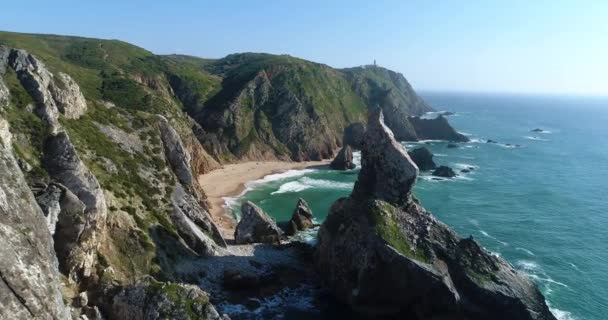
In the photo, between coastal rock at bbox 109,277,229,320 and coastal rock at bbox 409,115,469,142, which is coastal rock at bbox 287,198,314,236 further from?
coastal rock at bbox 409,115,469,142

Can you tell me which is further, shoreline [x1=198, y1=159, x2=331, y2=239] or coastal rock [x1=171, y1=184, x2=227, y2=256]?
shoreline [x1=198, y1=159, x2=331, y2=239]

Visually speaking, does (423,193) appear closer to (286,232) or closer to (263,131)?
(286,232)

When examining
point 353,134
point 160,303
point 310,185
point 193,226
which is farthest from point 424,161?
point 160,303

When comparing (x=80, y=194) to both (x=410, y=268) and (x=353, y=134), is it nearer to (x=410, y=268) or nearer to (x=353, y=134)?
(x=410, y=268)

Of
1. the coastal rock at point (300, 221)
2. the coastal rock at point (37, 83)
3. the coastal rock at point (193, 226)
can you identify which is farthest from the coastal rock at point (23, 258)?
the coastal rock at point (300, 221)

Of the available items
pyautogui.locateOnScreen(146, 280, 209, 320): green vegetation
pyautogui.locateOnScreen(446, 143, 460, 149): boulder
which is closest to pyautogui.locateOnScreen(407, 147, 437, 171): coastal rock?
pyautogui.locateOnScreen(446, 143, 460, 149): boulder

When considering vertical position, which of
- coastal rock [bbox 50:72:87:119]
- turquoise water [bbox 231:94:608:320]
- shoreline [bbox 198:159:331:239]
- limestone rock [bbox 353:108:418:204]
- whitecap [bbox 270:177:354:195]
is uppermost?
coastal rock [bbox 50:72:87:119]

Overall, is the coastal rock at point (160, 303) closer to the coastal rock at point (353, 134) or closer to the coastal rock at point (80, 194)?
the coastal rock at point (80, 194)
